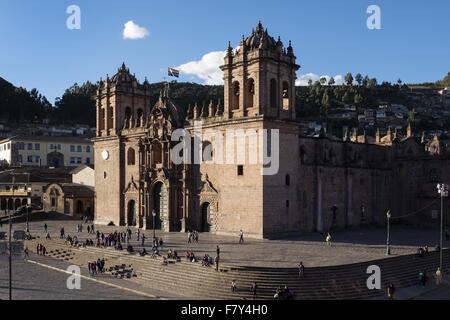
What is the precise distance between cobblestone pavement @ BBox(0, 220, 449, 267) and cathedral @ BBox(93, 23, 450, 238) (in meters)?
2.32

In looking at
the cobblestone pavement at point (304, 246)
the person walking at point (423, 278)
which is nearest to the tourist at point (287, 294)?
the cobblestone pavement at point (304, 246)

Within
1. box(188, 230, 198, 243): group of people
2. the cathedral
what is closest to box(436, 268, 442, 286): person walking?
the cathedral

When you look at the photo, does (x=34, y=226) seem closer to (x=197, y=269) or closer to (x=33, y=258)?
(x=33, y=258)

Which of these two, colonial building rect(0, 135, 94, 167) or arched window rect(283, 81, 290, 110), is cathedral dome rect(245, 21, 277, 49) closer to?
arched window rect(283, 81, 290, 110)

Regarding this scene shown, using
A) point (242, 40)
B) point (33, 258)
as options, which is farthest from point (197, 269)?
point (242, 40)

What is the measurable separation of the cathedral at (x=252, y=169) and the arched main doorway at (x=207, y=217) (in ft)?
0.34

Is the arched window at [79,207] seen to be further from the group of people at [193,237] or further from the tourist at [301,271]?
the tourist at [301,271]

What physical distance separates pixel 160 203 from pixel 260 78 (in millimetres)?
18885

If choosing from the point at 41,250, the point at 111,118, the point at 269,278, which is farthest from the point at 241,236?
the point at 111,118

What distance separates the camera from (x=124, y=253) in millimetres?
35719

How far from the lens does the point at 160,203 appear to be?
5000 cm

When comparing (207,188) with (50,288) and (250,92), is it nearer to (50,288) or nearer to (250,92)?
Answer: (250,92)

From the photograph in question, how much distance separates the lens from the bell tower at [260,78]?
4056 cm
